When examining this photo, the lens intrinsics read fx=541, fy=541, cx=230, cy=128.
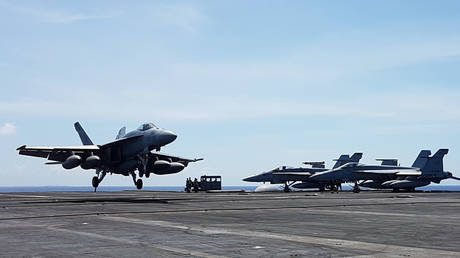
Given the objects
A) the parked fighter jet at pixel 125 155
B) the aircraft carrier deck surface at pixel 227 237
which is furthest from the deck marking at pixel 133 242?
the parked fighter jet at pixel 125 155

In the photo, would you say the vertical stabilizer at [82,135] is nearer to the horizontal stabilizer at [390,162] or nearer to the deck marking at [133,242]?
the horizontal stabilizer at [390,162]

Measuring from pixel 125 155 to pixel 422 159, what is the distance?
169 ft

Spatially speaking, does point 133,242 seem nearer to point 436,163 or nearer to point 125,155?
point 125,155

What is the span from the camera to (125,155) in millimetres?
43312

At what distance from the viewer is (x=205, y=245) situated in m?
12.3

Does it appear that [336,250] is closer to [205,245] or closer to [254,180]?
[205,245]

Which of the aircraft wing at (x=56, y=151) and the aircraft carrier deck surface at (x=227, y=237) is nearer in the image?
the aircraft carrier deck surface at (x=227, y=237)

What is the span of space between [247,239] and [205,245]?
5.08 ft

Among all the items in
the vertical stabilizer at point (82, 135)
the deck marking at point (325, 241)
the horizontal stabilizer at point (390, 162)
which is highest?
the vertical stabilizer at point (82, 135)

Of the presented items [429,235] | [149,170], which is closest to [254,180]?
[149,170]

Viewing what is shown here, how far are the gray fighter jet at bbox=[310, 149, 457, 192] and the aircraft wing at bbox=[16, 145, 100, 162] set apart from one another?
37.8m

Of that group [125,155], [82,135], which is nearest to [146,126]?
[125,155]

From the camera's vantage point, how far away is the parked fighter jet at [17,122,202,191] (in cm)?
4031

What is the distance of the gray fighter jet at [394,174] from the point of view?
2808 inches
